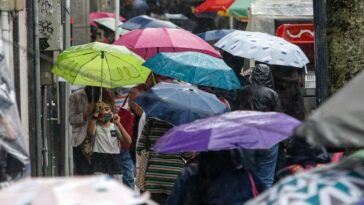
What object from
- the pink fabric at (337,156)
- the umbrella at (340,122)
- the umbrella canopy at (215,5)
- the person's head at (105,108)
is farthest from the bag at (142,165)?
the umbrella canopy at (215,5)

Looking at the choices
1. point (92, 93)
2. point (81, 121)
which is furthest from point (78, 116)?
point (92, 93)

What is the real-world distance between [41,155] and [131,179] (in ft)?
4.06

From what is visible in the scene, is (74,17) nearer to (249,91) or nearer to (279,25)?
(279,25)

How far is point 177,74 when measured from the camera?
1268 centimetres

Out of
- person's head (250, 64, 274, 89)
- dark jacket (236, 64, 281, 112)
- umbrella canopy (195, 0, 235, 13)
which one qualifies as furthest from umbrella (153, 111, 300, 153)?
umbrella canopy (195, 0, 235, 13)

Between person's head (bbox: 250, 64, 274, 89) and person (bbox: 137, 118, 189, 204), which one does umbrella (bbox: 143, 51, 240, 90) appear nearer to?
person's head (bbox: 250, 64, 274, 89)

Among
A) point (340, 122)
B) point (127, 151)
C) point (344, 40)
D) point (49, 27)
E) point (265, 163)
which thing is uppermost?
point (340, 122)

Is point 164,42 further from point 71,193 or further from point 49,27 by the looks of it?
point 71,193

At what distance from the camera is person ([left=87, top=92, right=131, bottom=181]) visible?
524 inches

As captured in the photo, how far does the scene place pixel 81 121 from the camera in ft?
44.6

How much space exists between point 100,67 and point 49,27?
Result: 1944 mm

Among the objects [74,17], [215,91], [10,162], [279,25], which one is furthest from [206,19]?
[10,162]

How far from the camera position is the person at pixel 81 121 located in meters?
13.5

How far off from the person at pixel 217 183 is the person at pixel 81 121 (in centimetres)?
595
